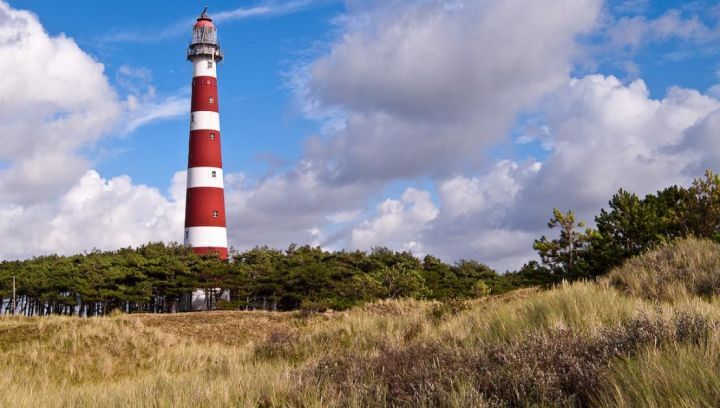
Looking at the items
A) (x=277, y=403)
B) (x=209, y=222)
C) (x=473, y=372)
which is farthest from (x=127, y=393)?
(x=209, y=222)

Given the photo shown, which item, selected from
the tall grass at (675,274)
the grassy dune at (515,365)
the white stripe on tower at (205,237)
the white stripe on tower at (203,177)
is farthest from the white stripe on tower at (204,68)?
the tall grass at (675,274)

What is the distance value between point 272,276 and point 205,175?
37.1 feet

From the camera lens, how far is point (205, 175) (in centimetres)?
4953

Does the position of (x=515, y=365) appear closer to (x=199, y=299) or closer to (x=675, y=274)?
(x=675, y=274)

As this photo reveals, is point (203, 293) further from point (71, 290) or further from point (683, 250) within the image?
point (683, 250)

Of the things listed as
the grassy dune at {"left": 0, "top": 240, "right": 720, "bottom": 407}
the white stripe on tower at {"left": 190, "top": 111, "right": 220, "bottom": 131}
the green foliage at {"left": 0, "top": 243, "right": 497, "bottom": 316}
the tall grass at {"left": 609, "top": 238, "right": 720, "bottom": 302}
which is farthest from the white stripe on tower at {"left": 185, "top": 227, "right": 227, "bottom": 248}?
the tall grass at {"left": 609, "top": 238, "right": 720, "bottom": 302}

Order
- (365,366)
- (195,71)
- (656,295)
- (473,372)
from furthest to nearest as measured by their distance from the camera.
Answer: (195,71), (656,295), (365,366), (473,372)

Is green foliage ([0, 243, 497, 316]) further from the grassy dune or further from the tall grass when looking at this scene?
the grassy dune

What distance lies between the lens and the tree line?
3553 centimetres

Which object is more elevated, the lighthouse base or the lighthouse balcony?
the lighthouse balcony

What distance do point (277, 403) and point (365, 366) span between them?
149 cm

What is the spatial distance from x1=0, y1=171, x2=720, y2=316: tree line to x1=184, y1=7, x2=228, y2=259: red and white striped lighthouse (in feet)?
8.79

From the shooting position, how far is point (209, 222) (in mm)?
50031

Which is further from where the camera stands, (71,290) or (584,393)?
(71,290)
